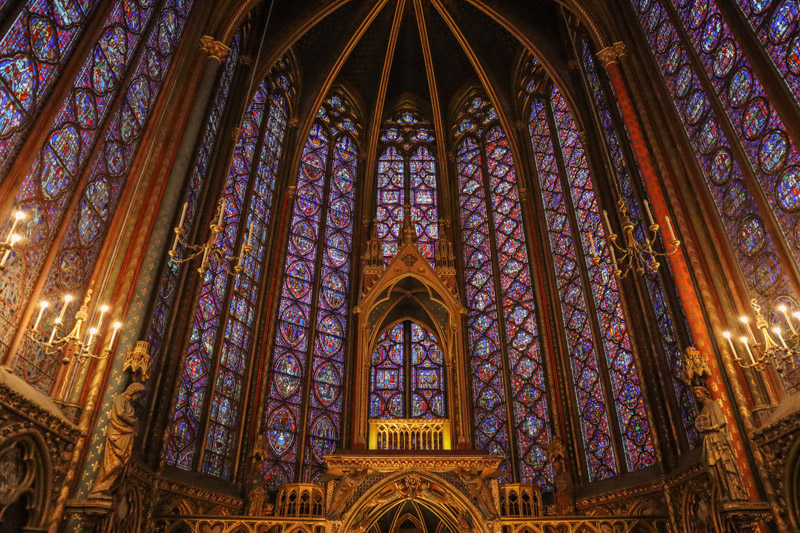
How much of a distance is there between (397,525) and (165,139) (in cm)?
791

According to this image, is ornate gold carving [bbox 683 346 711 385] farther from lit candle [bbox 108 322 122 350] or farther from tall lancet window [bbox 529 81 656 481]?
lit candle [bbox 108 322 122 350]

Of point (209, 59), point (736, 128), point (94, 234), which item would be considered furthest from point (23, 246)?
point (736, 128)

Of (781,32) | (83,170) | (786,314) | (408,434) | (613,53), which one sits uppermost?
(613,53)

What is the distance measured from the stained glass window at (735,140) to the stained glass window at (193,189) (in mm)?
8200

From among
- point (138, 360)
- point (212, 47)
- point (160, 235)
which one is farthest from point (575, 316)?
point (212, 47)

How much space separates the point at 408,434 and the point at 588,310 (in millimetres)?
4887

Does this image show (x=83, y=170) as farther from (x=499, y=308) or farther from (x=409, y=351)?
(x=499, y=308)

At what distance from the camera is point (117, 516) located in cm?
848

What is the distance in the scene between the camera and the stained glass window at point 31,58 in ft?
23.8

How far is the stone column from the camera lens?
26.6 ft

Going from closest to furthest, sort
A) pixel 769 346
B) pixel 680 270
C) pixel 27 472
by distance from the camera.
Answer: pixel 769 346 < pixel 27 472 < pixel 680 270

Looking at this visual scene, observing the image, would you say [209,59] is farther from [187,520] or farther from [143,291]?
[187,520]

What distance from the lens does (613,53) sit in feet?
41.0

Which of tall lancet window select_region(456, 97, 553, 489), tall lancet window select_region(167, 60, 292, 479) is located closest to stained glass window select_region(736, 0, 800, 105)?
tall lancet window select_region(456, 97, 553, 489)
